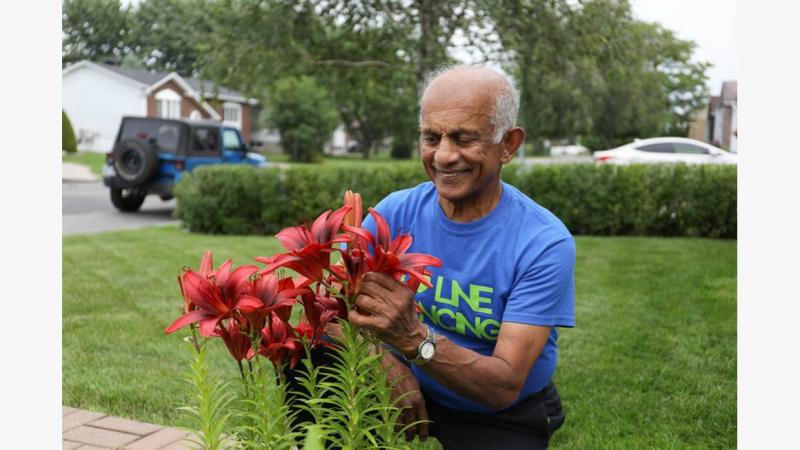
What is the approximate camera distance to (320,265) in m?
1.50

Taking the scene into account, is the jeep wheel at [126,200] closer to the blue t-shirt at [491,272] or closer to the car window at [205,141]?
the car window at [205,141]

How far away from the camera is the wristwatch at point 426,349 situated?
67.2 inches

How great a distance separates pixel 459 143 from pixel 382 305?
68 centimetres

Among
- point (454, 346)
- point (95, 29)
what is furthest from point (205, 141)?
point (454, 346)

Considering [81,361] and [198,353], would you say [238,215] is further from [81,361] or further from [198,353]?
[198,353]

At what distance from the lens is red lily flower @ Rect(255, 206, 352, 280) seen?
58.0 inches

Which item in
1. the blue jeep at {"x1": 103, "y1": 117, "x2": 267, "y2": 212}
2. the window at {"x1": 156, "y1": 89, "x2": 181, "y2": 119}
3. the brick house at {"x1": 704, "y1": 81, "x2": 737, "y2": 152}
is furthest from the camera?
the brick house at {"x1": 704, "y1": 81, "x2": 737, "y2": 152}

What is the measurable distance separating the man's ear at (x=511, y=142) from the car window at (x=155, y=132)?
13.5m

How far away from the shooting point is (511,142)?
2.17 meters

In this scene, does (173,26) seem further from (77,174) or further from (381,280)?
(381,280)

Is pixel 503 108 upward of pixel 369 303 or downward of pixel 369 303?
upward

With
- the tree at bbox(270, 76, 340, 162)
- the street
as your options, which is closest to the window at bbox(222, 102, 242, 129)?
the tree at bbox(270, 76, 340, 162)

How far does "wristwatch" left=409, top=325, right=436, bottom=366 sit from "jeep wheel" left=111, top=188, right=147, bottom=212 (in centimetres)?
1464

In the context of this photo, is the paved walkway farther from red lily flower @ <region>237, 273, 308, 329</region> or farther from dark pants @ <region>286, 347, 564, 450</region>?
red lily flower @ <region>237, 273, 308, 329</region>
